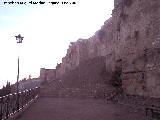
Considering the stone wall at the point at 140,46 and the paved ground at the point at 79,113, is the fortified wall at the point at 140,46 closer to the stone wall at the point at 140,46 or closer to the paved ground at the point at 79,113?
the stone wall at the point at 140,46

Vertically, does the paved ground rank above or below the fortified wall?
below

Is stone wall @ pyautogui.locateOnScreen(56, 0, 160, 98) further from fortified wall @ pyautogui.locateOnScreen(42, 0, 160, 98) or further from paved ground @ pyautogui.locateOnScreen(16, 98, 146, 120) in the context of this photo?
paved ground @ pyautogui.locateOnScreen(16, 98, 146, 120)

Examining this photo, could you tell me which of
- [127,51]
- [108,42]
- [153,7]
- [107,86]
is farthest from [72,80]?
[153,7]

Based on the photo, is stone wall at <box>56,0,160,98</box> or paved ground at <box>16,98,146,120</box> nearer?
paved ground at <box>16,98,146,120</box>

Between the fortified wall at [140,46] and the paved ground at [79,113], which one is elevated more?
the fortified wall at [140,46]

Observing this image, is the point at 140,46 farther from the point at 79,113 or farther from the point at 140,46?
the point at 79,113

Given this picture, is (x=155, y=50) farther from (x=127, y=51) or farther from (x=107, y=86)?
(x=107, y=86)

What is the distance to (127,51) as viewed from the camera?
58.4ft

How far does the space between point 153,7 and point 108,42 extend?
21.7 metres

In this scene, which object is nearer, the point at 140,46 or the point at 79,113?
the point at 79,113

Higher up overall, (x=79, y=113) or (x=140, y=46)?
(x=140, y=46)

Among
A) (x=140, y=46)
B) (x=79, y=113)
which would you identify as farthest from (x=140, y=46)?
(x=79, y=113)

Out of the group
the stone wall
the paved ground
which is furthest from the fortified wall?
the paved ground

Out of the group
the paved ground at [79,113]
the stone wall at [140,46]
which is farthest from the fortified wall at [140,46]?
the paved ground at [79,113]
